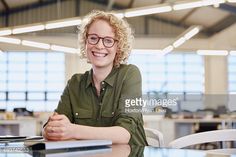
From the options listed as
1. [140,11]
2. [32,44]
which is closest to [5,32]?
[32,44]

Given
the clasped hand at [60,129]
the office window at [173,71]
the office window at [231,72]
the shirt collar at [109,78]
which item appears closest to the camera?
the clasped hand at [60,129]

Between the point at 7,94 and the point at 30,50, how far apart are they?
1.70m

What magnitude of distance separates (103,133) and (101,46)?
0.49 meters

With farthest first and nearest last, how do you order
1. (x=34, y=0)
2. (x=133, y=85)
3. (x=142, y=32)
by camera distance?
(x=142, y=32)
(x=34, y=0)
(x=133, y=85)

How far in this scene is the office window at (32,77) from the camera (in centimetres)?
1258

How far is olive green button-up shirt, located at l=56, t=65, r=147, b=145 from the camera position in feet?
5.05

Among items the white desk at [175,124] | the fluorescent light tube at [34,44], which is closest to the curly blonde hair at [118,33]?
the white desk at [175,124]

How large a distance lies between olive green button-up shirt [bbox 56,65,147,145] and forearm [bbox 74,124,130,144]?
0.08 metres

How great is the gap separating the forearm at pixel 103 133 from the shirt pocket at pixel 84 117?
226mm

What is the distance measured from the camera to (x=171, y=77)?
518 inches

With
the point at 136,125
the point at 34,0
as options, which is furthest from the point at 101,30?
the point at 34,0

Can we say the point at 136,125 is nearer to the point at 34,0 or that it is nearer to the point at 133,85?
the point at 133,85

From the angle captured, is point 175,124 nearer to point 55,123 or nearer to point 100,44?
point 100,44

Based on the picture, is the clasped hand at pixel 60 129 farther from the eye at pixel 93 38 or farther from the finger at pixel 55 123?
the eye at pixel 93 38
